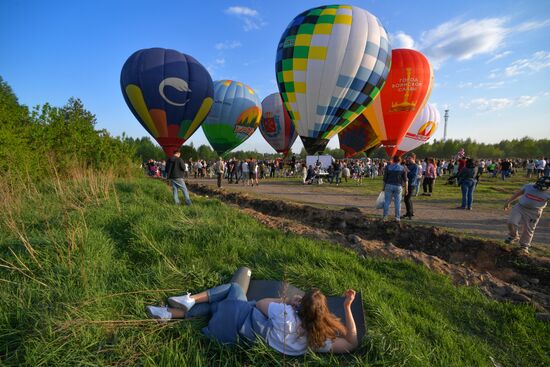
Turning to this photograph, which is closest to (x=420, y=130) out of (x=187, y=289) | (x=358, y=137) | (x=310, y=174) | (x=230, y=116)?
(x=358, y=137)

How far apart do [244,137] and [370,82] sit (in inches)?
525

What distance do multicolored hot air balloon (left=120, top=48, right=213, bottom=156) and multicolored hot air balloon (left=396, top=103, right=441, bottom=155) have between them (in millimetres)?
17199

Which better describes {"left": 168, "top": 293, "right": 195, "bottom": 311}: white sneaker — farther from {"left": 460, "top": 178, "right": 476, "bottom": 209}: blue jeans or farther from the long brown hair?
{"left": 460, "top": 178, "right": 476, "bottom": 209}: blue jeans

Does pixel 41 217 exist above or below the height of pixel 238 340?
above

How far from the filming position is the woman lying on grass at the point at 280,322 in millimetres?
2125

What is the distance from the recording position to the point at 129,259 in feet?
11.6

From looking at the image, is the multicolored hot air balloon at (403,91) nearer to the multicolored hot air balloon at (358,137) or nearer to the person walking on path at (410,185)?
the multicolored hot air balloon at (358,137)

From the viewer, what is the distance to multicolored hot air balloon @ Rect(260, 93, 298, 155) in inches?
1125

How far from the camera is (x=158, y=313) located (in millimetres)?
2385

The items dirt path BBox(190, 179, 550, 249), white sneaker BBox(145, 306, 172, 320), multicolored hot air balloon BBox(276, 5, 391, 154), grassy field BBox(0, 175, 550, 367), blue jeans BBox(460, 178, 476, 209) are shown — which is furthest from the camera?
multicolored hot air balloon BBox(276, 5, 391, 154)

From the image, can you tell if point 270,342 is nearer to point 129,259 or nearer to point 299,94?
point 129,259

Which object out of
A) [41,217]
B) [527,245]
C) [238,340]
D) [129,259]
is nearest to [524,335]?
[238,340]

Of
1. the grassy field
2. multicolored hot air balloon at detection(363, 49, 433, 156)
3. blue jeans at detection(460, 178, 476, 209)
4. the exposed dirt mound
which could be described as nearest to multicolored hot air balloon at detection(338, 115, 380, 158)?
multicolored hot air balloon at detection(363, 49, 433, 156)

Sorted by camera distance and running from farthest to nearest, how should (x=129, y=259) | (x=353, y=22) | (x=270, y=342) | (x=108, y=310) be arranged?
(x=353, y=22) → (x=129, y=259) → (x=108, y=310) → (x=270, y=342)
